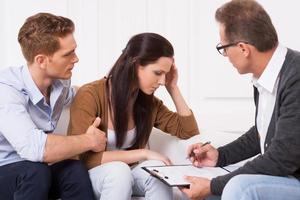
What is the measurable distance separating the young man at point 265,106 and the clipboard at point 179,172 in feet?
0.13

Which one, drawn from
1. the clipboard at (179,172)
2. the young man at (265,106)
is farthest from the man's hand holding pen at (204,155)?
the young man at (265,106)

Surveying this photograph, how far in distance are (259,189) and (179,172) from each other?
1.13 ft

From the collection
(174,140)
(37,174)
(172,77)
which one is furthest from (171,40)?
(37,174)

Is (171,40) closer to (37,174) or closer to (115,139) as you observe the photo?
(115,139)

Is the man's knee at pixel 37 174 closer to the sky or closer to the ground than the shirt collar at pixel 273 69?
closer to the ground

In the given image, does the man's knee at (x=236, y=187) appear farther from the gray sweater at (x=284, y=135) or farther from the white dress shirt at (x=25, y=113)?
the white dress shirt at (x=25, y=113)

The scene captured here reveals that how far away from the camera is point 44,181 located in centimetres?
144

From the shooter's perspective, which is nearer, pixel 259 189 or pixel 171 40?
pixel 259 189

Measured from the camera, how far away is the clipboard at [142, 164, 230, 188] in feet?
4.51

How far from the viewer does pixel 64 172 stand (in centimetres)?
156

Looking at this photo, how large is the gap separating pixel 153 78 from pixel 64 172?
476 millimetres

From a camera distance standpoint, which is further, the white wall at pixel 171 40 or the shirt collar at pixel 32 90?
the white wall at pixel 171 40

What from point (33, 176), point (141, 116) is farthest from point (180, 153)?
point (33, 176)

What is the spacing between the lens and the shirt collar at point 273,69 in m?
1.34
